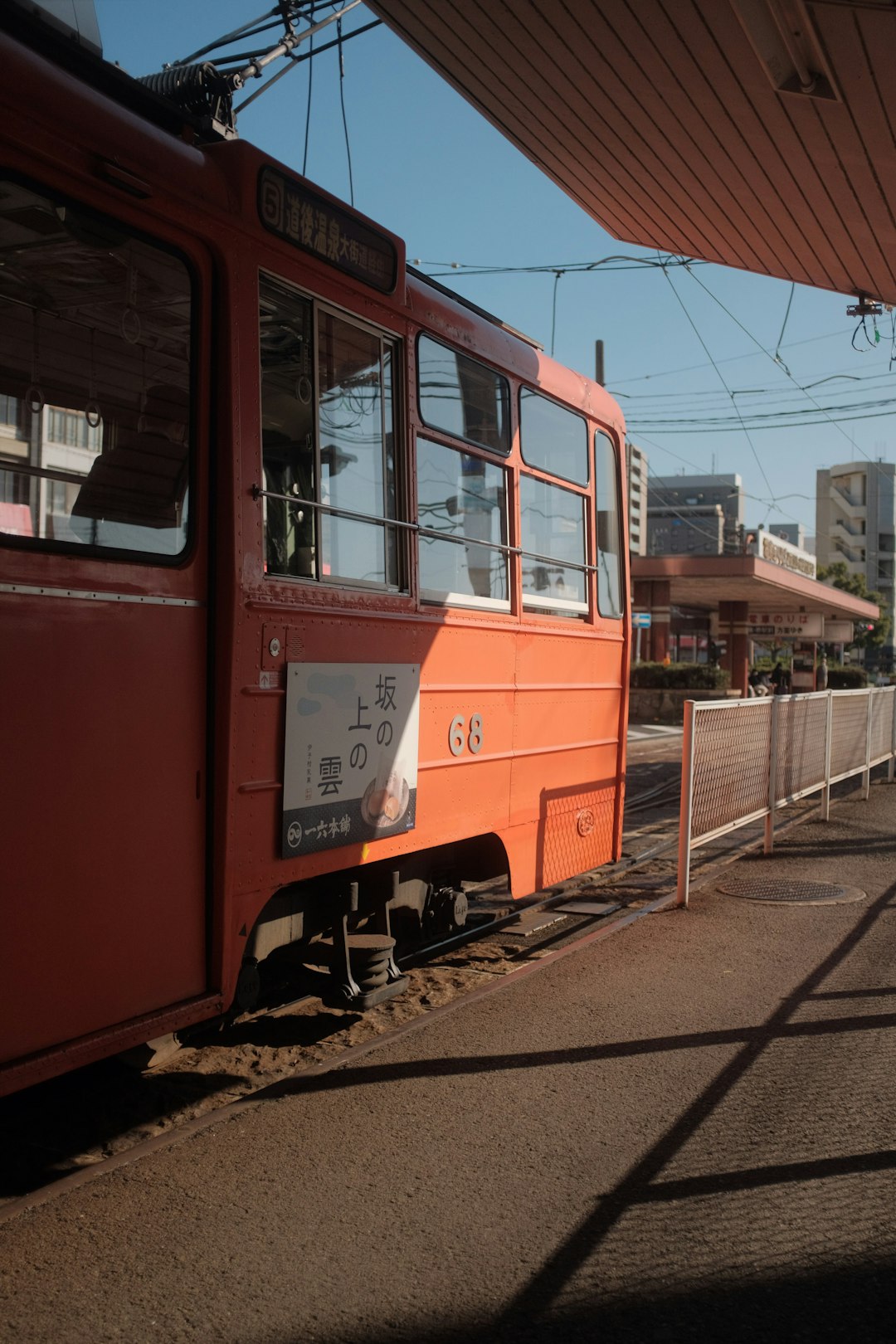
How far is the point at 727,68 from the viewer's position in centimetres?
688

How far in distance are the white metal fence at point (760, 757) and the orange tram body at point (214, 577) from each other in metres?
2.45

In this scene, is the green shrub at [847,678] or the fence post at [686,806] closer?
the fence post at [686,806]

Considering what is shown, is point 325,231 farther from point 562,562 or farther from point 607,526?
point 607,526

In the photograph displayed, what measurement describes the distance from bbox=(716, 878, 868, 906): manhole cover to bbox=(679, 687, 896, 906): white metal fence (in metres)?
0.41

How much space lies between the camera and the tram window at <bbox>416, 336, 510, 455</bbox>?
17.3 ft

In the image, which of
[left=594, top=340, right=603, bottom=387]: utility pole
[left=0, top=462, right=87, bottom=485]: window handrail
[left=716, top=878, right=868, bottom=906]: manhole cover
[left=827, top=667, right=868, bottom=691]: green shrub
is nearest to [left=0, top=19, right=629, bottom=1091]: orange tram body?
[left=0, top=462, right=87, bottom=485]: window handrail

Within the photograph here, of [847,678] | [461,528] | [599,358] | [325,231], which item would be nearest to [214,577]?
[325,231]

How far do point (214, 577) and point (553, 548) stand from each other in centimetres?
311

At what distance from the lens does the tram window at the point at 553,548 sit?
248 inches

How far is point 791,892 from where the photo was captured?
8367 mm

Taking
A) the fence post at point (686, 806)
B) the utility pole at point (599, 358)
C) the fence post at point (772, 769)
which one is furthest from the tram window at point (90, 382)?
the utility pole at point (599, 358)

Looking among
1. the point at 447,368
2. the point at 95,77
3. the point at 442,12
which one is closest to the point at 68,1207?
the point at 95,77

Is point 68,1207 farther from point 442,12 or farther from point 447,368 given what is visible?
point 442,12

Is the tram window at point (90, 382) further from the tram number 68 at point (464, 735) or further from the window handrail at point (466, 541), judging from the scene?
the tram number 68 at point (464, 735)
